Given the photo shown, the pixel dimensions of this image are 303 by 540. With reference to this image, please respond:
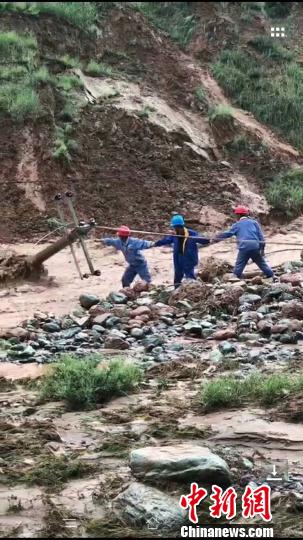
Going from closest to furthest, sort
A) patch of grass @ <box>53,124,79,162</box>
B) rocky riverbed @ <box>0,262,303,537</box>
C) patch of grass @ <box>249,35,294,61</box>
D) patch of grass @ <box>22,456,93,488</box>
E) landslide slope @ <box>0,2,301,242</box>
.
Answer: rocky riverbed @ <box>0,262,303,537</box>, patch of grass @ <box>22,456,93,488</box>, landslide slope @ <box>0,2,301,242</box>, patch of grass @ <box>53,124,79,162</box>, patch of grass @ <box>249,35,294,61</box>

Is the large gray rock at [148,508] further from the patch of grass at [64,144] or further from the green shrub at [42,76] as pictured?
the green shrub at [42,76]

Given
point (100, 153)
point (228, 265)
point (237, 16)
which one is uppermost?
point (237, 16)

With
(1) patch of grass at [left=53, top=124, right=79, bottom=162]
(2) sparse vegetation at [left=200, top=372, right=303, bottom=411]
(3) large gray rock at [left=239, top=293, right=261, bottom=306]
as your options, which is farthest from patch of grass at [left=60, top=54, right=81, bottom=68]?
(2) sparse vegetation at [left=200, top=372, right=303, bottom=411]

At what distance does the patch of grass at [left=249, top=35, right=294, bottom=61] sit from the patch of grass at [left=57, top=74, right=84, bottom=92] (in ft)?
21.2

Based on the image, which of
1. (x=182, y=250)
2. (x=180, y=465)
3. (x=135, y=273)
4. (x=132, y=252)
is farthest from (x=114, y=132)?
(x=180, y=465)

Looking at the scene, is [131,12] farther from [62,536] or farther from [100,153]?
[62,536]

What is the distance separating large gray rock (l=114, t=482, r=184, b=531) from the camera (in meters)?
3.60

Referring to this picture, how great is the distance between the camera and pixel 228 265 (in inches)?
436

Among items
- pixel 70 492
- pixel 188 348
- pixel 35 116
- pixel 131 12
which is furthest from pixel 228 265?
pixel 131 12

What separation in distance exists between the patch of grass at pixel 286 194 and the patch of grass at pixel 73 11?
Answer: 661cm

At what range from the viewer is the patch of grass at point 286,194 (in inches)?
606

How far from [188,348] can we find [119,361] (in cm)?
129

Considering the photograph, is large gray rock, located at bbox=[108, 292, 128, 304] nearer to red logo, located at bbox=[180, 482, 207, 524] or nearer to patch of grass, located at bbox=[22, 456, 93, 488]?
patch of grass, located at bbox=[22, 456, 93, 488]

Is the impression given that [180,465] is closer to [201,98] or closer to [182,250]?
[182,250]
